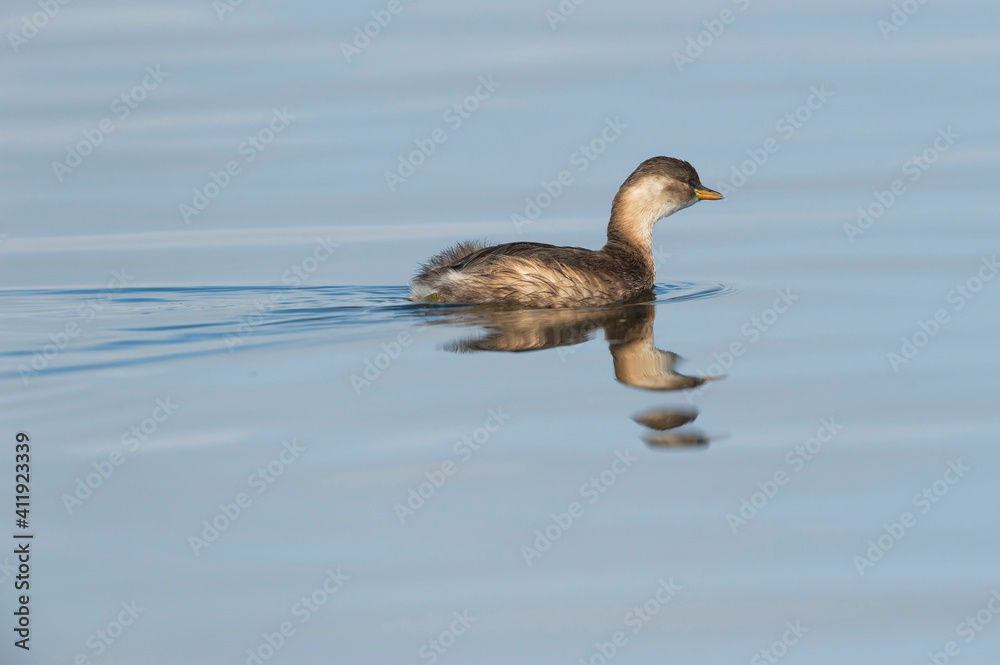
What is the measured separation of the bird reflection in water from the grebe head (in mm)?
1054

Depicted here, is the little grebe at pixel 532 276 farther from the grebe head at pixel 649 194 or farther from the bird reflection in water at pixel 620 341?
the grebe head at pixel 649 194

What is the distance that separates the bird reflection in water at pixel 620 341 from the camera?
8.17 m

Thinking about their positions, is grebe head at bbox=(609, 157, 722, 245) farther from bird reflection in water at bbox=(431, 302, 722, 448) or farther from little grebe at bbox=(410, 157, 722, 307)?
bird reflection in water at bbox=(431, 302, 722, 448)

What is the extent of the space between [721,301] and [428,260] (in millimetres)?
2370

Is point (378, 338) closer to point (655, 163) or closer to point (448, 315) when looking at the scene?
point (448, 315)

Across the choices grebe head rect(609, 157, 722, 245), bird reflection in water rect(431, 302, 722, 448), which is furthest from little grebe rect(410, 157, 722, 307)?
grebe head rect(609, 157, 722, 245)

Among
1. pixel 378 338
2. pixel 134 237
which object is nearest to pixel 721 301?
pixel 378 338

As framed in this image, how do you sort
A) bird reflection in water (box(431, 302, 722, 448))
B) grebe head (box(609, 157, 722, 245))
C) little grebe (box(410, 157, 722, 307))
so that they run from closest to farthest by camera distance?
bird reflection in water (box(431, 302, 722, 448)), little grebe (box(410, 157, 722, 307)), grebe head (box(609, 157, 722, 245))

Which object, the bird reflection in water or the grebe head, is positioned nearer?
the bird reflection in water

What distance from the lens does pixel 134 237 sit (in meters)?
13.5

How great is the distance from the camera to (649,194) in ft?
40.7

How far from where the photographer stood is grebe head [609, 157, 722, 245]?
487 inches

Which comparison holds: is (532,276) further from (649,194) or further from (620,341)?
(649,194)

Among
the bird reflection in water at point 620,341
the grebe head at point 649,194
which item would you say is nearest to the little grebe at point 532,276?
the bird reflection in water at point 620,341
